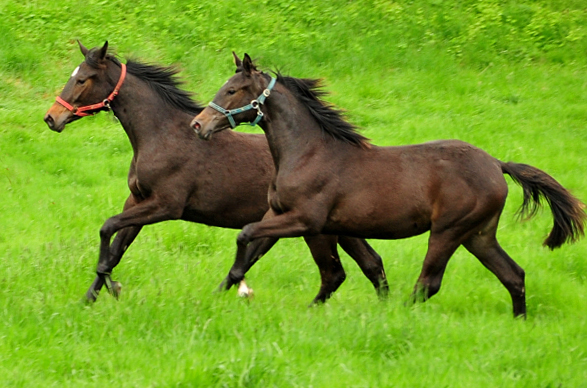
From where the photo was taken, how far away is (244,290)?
7.23 metres

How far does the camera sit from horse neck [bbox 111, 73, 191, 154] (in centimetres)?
745

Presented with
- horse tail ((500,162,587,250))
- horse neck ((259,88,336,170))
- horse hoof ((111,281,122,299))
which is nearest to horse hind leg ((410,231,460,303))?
horse tail ((500,162,587,250))

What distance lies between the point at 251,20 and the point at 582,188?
25.4 ft

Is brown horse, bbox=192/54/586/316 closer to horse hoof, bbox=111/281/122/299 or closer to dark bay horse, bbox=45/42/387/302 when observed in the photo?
dark bay horse, bbox=45/42/387/302

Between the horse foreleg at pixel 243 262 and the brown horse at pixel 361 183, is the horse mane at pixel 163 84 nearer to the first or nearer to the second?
the brown horse at pixel 361 183

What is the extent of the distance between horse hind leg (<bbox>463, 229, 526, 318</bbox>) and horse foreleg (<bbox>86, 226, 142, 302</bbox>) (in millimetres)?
2931

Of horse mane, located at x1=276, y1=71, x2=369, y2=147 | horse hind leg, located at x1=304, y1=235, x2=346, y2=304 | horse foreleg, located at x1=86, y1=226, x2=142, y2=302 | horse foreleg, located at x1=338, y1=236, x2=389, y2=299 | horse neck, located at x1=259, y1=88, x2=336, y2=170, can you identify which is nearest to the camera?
horse neck, located at x1=259, y1=88, x2=336, y2=170

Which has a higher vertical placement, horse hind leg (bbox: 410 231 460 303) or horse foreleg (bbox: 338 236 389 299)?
horse hind leg (bbox: 410 231 460 303)

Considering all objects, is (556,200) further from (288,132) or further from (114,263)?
(114,263)

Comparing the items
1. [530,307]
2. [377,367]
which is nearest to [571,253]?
[530,307]

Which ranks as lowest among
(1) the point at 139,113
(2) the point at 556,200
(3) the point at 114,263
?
(3) the point at 114,263

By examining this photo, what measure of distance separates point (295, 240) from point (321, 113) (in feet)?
9.10

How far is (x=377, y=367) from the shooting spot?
209 inches

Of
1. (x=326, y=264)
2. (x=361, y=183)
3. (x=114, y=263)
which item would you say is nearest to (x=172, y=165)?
(x=114, y=263)
